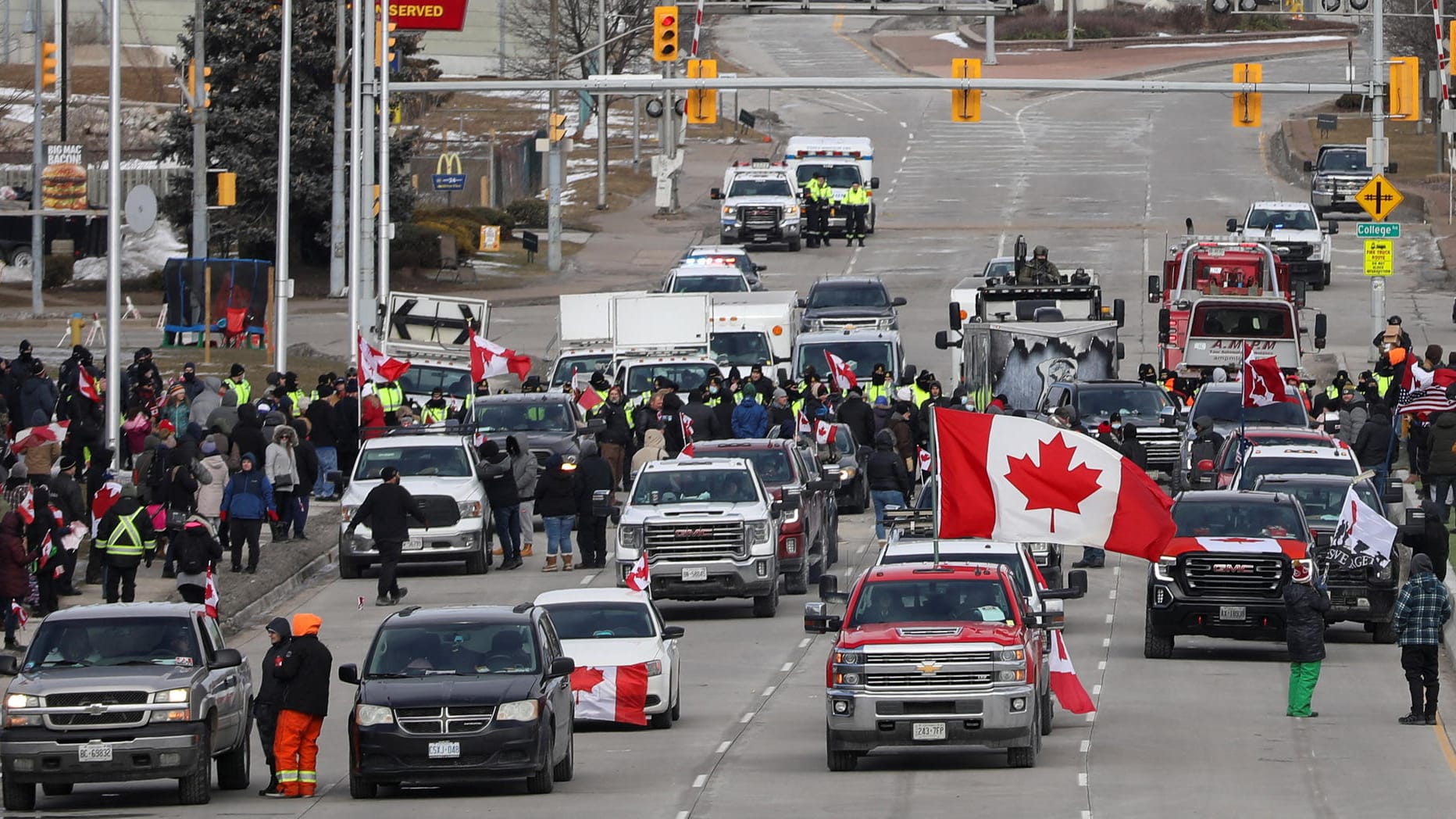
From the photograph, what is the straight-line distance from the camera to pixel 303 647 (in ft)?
58.8

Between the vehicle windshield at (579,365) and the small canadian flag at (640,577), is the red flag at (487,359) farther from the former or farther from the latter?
the small canadian flag at (640,577)

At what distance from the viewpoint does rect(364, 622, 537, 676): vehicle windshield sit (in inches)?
695

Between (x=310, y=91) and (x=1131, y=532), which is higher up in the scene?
(x=310, y=91)

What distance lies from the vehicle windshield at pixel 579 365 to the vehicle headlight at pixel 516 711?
76.9 feet

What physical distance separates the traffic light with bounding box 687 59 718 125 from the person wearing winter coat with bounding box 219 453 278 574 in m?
16.5

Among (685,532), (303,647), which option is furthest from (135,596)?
(303,647)

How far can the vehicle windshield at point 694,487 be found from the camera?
27562 millimetres

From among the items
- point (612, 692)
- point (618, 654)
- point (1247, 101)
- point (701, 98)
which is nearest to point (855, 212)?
point (701, 98)

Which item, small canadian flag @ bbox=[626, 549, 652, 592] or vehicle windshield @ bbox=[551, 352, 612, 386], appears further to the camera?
vehicle windshield @ bbox=[551, 352, 612, 386]

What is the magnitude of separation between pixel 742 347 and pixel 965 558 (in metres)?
21.0

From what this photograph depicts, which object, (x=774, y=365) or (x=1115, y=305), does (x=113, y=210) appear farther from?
(x=1115, y=305)

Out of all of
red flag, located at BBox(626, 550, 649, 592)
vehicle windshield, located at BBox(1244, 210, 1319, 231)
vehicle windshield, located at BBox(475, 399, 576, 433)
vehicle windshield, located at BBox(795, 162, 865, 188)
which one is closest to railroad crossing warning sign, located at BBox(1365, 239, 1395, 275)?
vehicle windshield, located at BBox(1244, 210, 1319, 231)

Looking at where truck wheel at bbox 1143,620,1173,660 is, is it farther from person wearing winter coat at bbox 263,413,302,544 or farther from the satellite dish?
the satellite dish

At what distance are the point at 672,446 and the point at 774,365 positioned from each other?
720 cm
